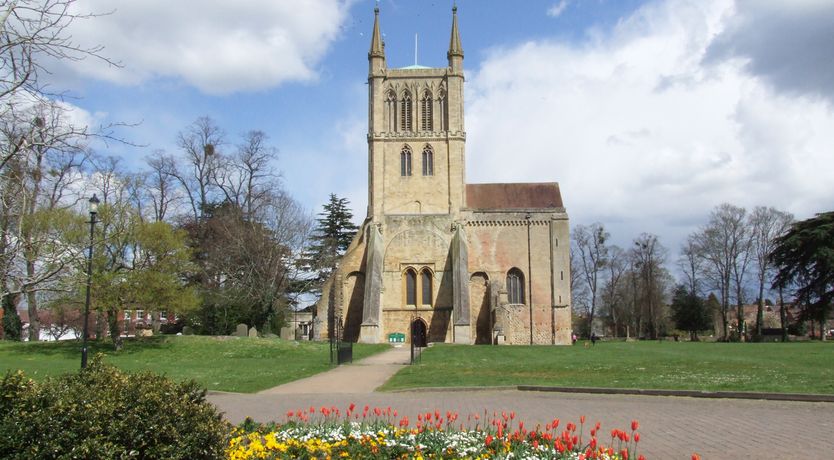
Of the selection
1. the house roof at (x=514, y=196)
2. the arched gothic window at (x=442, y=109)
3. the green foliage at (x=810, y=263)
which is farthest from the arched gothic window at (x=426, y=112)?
the green foliage at (x=810, y=263)

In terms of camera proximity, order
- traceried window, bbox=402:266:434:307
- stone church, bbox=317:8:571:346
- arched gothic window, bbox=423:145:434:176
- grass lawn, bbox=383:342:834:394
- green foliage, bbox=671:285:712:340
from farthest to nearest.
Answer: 1. green foliage, bbox=671:285:712:340
2. arched gothic window, bbox=423:145:434:176
3. traceried window, bbox=402:266:434:307
4. stone church, bbox=317:8:571:346
5. grass lawn, bbox=383:342:834:394

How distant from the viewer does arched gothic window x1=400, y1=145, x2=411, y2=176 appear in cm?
4716

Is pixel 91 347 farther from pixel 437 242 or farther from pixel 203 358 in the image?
pixel 437 242

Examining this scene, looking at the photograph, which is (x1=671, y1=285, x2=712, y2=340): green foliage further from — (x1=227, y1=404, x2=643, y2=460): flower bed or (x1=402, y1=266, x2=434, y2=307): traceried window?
(x1=227, y1=404, x2=643, y2=460): flower bed

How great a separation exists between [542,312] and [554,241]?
15.9 feet

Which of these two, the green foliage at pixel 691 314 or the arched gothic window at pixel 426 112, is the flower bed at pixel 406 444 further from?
the green foliage at pixel 691 314

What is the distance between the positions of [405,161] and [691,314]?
3588 cm

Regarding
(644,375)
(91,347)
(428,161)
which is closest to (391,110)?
(428,161)

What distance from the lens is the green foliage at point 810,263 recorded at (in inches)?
1890

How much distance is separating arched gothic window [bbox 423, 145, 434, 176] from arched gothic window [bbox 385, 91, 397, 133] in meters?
2.79

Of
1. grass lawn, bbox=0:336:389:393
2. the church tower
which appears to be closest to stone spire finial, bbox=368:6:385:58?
the church tower

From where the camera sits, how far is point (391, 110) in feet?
157

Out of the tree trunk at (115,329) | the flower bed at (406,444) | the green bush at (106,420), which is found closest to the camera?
the green bush at (106,420)

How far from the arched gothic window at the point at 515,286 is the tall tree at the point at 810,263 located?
20533mm
